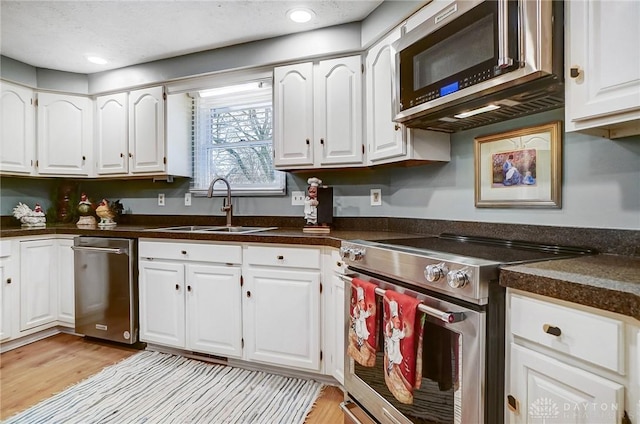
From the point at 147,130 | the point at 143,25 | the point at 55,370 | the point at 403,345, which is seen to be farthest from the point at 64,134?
the point at 403,345

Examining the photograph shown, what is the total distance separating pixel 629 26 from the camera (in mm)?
967

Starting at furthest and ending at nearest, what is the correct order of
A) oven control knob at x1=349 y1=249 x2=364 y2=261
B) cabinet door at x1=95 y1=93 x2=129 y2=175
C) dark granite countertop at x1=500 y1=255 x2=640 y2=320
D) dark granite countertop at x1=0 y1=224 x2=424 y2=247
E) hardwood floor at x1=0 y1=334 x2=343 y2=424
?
cabinet door at x1=95 y1=93 x2=129 y2=175 → dark granite countertop at x1=0 y1=224 x2=424 y2=247 → hardwood floor at x1=0 y1=334 x2=343 y2=424 → oven control knob at x1=349 y1=249 x2=364 y2=261 → dark granite countertop at x1=500 y1=255 x2=640 y2=320

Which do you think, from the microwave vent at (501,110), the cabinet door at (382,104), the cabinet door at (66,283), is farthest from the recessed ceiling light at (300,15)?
the cabinet door at (66,283)

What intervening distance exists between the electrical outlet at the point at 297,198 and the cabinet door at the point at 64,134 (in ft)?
6.63

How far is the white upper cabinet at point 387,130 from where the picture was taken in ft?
6.18

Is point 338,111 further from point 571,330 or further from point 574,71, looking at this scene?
point 571,330

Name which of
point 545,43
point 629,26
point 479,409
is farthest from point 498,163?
point 479,409

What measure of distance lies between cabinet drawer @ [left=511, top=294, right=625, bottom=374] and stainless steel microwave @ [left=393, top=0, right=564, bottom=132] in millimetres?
756

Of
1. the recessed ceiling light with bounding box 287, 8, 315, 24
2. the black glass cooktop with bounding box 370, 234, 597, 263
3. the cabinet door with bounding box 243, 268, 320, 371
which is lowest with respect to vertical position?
the cabinet door with bounding box 243, 268, 320, 371

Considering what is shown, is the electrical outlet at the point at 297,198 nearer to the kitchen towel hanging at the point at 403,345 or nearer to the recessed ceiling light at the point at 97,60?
the kitchen towel hanging at the point at 403,345

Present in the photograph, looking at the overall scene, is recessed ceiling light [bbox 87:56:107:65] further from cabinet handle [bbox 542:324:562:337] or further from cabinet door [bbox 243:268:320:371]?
cabinet handle [bbox 542:324:562:337]

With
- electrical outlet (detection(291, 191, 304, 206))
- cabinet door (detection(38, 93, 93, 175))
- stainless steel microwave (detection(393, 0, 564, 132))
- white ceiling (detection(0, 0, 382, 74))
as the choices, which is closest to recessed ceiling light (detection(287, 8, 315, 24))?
white ceiling (detection(0, 0, 382, 74))

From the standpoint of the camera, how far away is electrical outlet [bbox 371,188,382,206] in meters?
2.43

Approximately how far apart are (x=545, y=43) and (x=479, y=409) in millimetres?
1178
